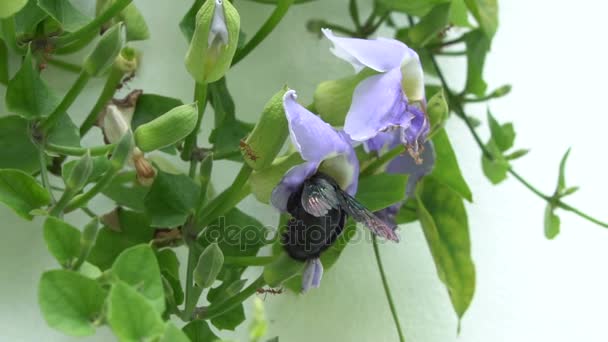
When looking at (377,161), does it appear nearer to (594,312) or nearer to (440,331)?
(440,331)

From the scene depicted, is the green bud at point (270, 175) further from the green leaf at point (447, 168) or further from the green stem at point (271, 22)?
the green leaf at point (447, 168)

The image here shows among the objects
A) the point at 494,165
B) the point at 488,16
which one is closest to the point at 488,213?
the point at 494,165

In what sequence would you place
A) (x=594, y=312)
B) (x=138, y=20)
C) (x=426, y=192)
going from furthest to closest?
1. (x=594, y=312)
2. (x=426, y=192)
3. (x=138, y=20)

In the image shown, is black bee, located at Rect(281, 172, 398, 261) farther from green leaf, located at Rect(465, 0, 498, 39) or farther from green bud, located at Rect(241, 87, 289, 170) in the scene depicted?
green leaf, located at Rect(465, 0, 498, 39)

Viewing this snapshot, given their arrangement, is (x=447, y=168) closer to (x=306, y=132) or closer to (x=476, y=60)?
(x=476, y=60)

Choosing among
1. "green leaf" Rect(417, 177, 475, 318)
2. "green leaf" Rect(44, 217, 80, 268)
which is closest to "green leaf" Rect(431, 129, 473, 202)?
"green leaf" Rect(417, 177, 475, 318)

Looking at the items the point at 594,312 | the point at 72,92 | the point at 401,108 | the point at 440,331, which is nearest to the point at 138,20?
the point at 72,92

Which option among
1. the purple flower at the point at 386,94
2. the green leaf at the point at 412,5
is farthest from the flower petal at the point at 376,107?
the green leaf at the point at 412,5
